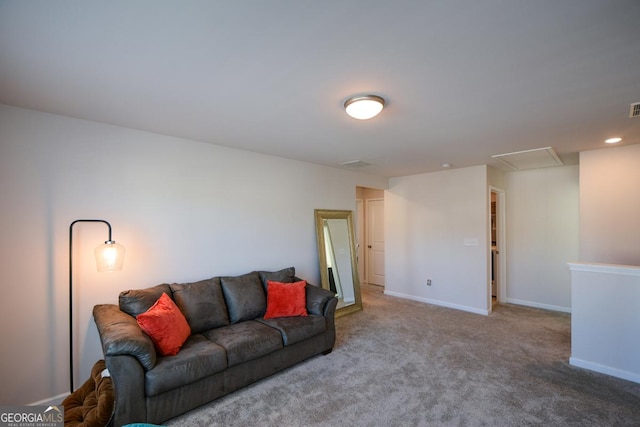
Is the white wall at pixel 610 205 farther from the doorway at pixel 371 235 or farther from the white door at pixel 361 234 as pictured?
the white door at pixel 361 234

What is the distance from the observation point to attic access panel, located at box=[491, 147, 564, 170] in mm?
3885

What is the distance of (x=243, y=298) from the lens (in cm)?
327

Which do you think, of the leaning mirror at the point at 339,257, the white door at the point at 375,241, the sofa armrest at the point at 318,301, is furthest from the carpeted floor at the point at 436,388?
the white door at the point at 375,241

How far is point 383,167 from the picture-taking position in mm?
5008

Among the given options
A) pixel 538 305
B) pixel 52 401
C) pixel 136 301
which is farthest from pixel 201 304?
pixel 538 305

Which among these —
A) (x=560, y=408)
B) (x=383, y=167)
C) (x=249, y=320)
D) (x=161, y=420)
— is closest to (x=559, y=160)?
(x=383, y=167)

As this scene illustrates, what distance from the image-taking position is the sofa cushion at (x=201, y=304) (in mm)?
2887

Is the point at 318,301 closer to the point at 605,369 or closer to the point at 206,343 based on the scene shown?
the point at 206,343

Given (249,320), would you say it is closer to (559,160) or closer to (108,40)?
(108,40)

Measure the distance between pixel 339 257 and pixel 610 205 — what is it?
3683mm

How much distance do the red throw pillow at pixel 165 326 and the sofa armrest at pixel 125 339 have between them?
67 mm

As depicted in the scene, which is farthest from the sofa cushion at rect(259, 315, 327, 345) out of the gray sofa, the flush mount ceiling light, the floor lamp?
the flush mount ceiling light

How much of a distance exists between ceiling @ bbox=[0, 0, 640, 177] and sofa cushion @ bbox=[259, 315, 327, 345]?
205cm

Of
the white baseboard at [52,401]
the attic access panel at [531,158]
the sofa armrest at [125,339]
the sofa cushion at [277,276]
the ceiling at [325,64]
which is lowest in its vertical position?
the white baseboard at [52,401]
